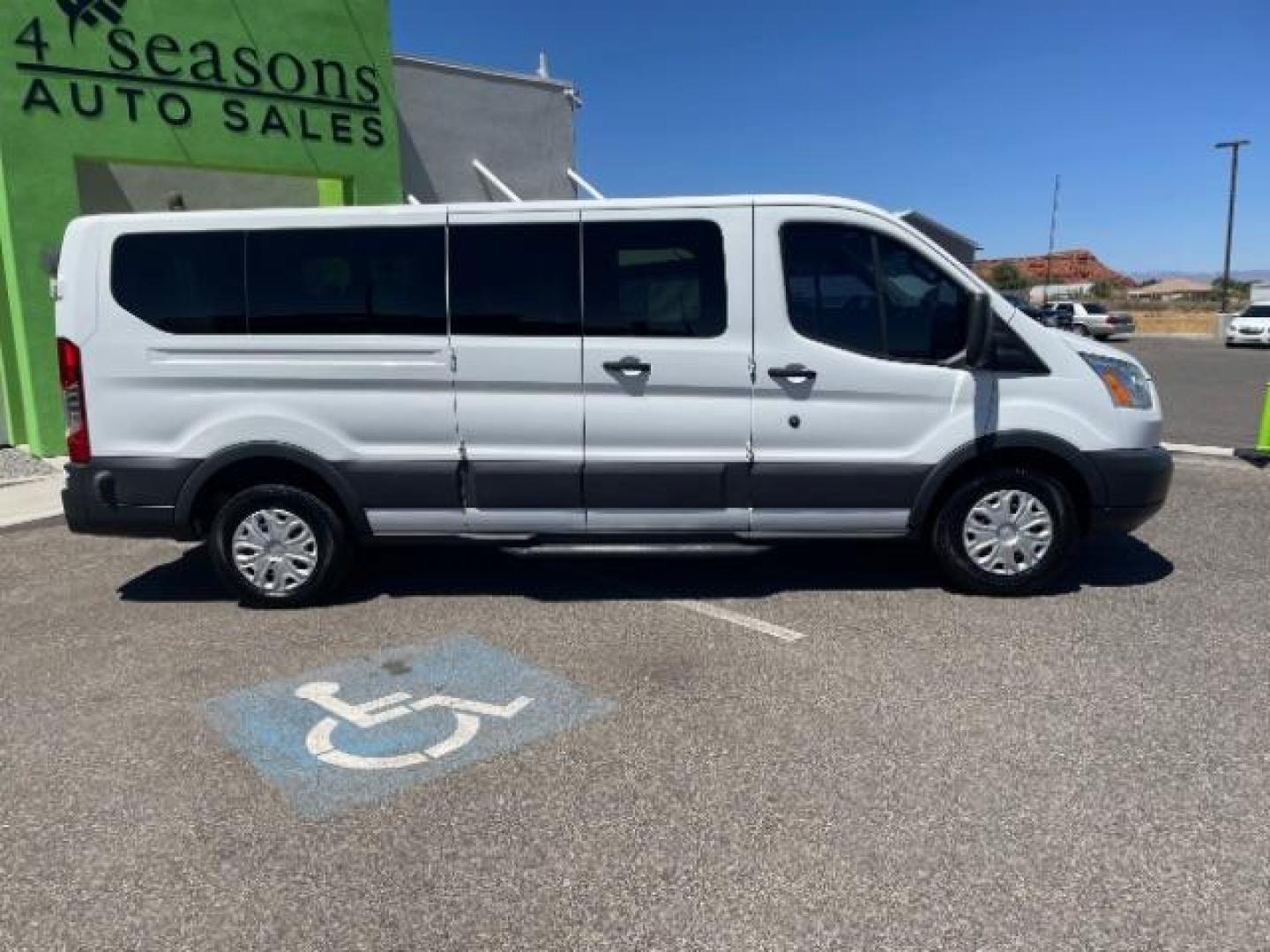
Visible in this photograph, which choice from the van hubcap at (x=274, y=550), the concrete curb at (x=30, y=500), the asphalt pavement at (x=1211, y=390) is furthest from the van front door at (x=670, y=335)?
the asphalt pavement at (x=1211, y=390)

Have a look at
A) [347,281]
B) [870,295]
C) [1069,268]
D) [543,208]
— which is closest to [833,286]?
[870,295]

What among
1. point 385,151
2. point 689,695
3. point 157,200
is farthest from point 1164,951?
point 157,200

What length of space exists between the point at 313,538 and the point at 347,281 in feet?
4.69

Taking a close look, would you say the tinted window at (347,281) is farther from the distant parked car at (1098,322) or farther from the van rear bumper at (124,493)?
the distant parked car at (1098,322)

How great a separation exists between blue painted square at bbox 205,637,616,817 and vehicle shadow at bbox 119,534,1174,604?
0.96 meters

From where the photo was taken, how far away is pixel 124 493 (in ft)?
15.3

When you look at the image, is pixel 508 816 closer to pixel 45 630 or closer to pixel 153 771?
pixel 153 771

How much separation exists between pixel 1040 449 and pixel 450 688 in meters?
3.32

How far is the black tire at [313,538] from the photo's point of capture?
4.72m

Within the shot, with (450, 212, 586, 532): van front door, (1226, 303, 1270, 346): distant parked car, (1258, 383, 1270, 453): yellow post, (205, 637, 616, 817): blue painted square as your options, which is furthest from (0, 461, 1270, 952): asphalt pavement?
(1226, 303, 1270, 346): distant parked car

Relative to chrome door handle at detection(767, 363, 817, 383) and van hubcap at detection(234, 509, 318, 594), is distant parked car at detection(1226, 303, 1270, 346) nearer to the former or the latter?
chrome door handle at detection(767, 363, 817, 383)

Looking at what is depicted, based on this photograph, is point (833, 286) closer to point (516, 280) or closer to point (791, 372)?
point (791, 372)

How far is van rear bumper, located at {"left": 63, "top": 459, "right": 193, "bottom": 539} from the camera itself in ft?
15.2

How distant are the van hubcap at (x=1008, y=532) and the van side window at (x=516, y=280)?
245 centimetres
